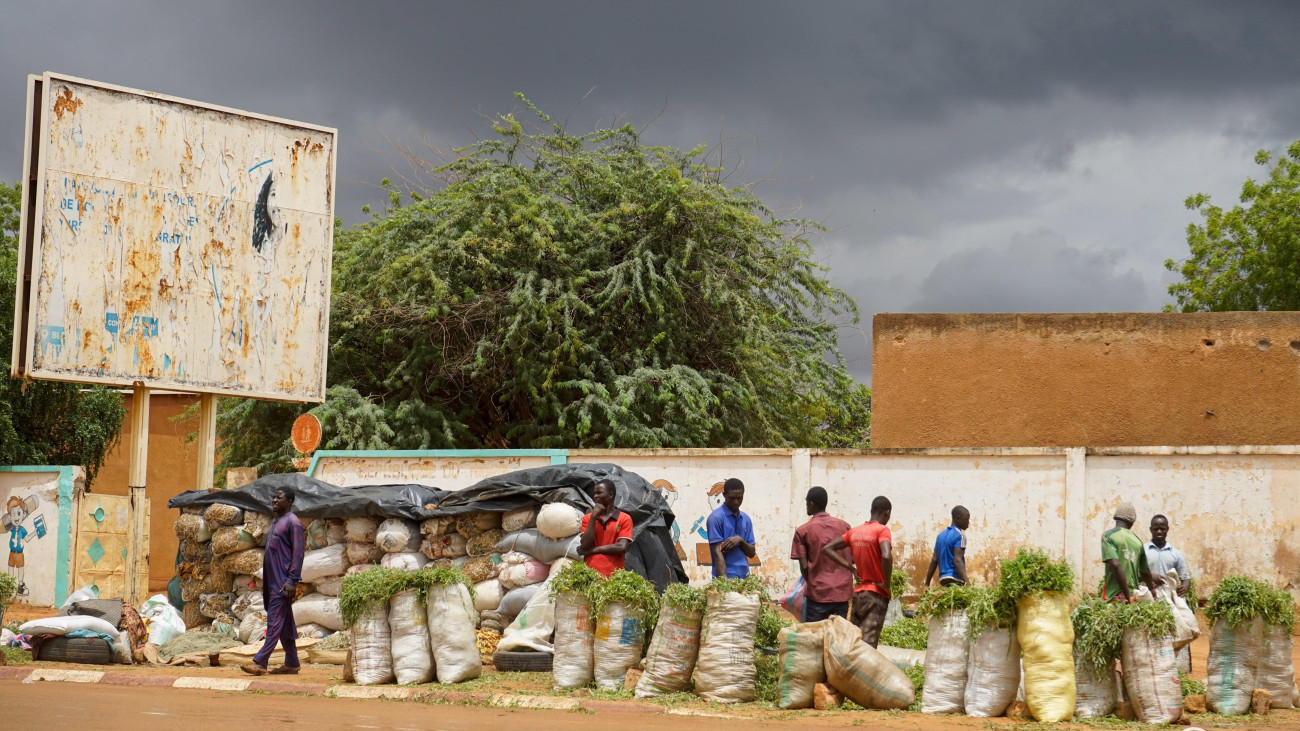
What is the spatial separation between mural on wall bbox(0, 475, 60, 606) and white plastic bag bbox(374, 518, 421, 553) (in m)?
8.00

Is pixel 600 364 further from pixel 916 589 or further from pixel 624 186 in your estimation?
pixel 916 589

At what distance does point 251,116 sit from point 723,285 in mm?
7752

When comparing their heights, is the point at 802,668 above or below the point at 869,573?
below

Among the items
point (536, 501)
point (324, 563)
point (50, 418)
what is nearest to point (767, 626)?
point (536, 501)

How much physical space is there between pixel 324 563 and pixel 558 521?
244 cm

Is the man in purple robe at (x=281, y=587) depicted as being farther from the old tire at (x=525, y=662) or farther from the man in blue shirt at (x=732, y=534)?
the man in blue shirt at (x=732, y=534)

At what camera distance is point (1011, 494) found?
13461 millimetres

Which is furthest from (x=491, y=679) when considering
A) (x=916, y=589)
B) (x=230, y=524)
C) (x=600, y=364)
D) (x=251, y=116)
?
(x=600, y=364)

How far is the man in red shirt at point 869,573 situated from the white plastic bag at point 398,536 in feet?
13.7

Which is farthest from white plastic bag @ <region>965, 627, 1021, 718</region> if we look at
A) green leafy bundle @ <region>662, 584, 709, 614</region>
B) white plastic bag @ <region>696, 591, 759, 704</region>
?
green leafy bundle @ <region>662, 584, 709, 614</region>

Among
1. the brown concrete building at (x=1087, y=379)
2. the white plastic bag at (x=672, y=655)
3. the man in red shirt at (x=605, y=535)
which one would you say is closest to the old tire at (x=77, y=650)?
the man in red shirt at (x=605, y=535)

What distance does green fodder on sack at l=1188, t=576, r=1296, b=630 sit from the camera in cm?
783

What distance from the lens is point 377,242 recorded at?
2072 cm

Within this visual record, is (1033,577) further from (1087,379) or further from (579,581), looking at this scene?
(1087,379)
